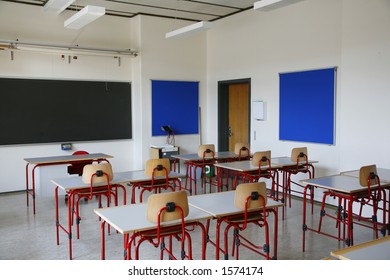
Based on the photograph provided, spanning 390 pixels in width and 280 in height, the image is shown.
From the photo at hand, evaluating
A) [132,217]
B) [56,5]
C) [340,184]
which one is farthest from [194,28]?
[132,217]

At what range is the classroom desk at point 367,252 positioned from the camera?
2188mm

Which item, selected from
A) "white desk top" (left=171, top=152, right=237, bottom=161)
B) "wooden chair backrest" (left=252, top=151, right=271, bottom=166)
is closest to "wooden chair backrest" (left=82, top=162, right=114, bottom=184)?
"wooden chair backrest" (left=252, top=151, right=271, bottom=166)

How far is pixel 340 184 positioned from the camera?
4379 millimetres

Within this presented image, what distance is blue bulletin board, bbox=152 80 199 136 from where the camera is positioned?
27.8ft

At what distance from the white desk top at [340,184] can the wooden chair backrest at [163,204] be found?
187 cm

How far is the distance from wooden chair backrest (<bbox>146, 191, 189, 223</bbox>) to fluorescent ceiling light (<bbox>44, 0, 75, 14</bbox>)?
449 cm

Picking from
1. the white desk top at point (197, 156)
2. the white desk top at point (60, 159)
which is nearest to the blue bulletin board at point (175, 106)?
the white desk top at point (197, 156)

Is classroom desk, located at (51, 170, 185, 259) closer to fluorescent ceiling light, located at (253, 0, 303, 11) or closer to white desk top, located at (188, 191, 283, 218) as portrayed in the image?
white desk top, located at (188, 191, 283, 218)

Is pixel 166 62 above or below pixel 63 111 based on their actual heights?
above

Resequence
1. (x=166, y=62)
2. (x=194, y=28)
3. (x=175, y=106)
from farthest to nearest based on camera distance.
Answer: (x=175, y=106)
(x=166, y=62)
(x=194, y=28)

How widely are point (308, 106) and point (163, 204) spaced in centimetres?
431

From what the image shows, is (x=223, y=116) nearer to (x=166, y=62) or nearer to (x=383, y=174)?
(x=166, y=62)

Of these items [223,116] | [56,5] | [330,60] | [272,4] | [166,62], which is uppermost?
[56,5]

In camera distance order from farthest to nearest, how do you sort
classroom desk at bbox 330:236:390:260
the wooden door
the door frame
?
the door frame, the wooden door, classroom desk at bbox 330:236:390:260
